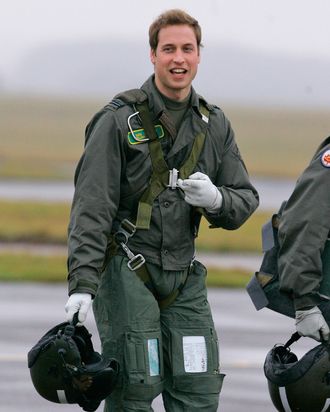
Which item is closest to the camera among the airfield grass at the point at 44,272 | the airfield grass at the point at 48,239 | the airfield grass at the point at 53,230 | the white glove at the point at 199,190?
the white glove at the point at 199,190

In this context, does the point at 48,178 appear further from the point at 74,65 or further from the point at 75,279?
the point at 74,65

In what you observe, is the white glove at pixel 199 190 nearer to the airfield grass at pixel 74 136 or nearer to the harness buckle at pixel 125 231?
the harness buckle at pixel 125 231

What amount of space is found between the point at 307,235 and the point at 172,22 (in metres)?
1.14

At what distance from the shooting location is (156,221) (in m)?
6.34

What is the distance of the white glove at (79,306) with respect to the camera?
605 centimetres

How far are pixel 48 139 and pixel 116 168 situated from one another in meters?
65.5

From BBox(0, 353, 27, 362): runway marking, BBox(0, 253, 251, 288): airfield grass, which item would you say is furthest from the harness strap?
BBox(0, 253, 251, 288): airfield grass

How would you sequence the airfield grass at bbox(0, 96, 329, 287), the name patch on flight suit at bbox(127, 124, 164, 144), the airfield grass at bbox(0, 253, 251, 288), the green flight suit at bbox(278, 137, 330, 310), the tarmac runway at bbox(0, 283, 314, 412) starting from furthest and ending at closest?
the airfield grass at bbox(0, 96, 329, 287), the airfield grass at bbox(0, 253, 251, 288), the tarmac runway at bbox(0, 283, 314, 412), the name patch on flight suit at bbox(127, 124, 164, 144), the green flight suit at bbox(278, 137, 330, 310)

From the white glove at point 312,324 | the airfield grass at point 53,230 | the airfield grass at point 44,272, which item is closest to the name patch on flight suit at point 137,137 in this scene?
the white glove at point 312,324

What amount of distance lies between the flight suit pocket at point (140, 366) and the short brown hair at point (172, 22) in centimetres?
130

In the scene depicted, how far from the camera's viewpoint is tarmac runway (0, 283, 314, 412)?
866 centimetres

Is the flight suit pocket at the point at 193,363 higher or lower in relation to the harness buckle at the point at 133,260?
lower

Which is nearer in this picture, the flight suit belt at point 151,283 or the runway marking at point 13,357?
the flight suit belt at point 151,283

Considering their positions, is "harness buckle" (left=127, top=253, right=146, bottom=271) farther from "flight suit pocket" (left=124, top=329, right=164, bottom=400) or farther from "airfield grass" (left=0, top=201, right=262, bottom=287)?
"airfield grass" (left=0, top=201, right=262, bottom=287)
